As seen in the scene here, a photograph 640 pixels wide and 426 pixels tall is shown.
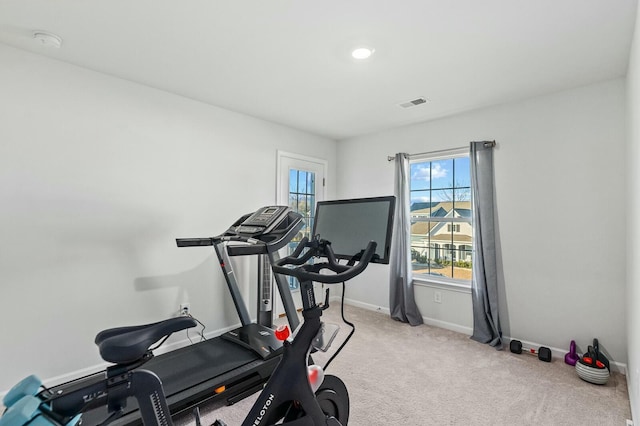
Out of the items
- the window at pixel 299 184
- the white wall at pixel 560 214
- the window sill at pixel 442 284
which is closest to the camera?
the white wall at pixel 560 214

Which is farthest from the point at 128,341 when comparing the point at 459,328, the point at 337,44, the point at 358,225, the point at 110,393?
the point at 459,328

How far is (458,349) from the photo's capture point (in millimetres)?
3057

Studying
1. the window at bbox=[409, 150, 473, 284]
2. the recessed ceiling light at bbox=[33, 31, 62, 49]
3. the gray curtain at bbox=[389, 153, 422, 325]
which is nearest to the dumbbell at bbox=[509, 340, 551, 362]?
the window at bbox=[409, 150, 473, 284]

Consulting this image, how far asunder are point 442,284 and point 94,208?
3463 millimetres

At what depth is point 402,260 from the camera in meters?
3.89

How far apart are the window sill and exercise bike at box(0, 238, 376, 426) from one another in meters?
2.28

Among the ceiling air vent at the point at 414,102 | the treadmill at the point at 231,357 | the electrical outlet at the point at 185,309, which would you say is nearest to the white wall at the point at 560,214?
the ceiling air vent at the point at 414,102

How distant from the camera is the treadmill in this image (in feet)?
6.40

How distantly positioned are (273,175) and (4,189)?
2.34 m

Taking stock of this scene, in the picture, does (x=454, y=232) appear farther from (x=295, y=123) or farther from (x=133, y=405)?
(x=133, y=405)

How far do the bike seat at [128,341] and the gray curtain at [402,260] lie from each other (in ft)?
9.97

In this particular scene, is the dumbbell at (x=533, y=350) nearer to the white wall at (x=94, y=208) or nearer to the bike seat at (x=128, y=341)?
the white wall at (x=94, y=208)

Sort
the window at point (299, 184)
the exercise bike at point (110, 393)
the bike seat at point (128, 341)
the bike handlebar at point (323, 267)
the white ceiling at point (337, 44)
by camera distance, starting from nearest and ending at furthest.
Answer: the exercise bike at point (110, 393) → the bike seat at point (128, 341) → the bike handlebar at point (323, 267) → the white ceiling at point (337, 44) → the window at point (299, 184)

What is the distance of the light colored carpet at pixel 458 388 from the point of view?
2.03 meters
